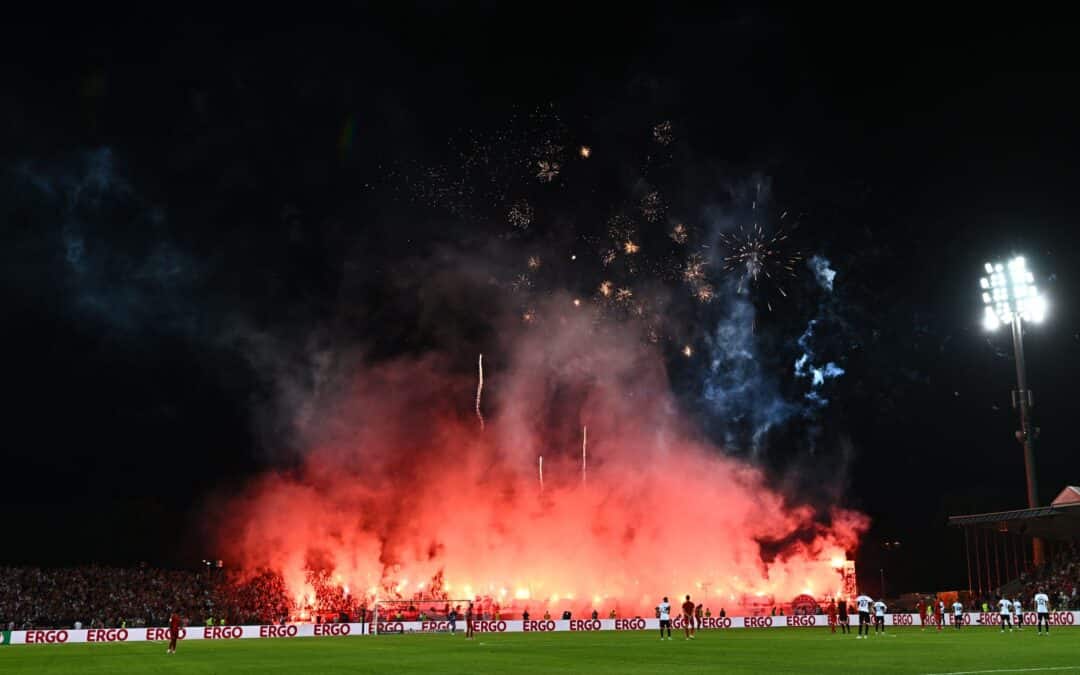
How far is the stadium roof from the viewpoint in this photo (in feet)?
176

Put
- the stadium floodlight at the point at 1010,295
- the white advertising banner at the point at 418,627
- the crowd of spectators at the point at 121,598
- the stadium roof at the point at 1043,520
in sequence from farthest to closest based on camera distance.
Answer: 1. the crowd of spectators at the point at 121,598
2. the stadium floodlight at the point at 1010,295
3. the stadium roof at the point at 1043,520
4. the white advertising banner at the point at 418,627

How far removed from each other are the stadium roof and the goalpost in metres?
29.1

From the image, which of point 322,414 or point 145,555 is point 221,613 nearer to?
point 145,555

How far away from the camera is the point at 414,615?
64.8 meters

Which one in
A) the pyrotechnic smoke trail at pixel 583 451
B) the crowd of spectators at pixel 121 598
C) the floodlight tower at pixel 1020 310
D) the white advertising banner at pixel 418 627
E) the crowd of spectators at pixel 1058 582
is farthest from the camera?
the pyrotechnic smoke trail at pixel 583 451

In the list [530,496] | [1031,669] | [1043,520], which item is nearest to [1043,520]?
[1043,520]

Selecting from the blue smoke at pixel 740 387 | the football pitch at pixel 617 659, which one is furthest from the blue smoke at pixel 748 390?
the football pitch at pixel 617 659

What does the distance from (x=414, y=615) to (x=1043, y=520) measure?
125ft

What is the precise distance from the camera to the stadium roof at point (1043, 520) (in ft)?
176

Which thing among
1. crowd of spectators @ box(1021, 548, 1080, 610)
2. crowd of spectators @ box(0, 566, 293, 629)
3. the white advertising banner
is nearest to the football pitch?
the white advertising banner

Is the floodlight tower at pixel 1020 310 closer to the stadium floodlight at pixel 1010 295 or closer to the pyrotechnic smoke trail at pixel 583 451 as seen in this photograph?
the stadium floodlight at pixel 1010 295

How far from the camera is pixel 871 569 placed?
85500 mm

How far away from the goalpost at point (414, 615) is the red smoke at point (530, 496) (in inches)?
323

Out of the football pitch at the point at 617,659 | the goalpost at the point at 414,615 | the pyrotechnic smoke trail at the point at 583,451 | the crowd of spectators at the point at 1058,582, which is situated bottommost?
the goalpost at the point at 414,615
